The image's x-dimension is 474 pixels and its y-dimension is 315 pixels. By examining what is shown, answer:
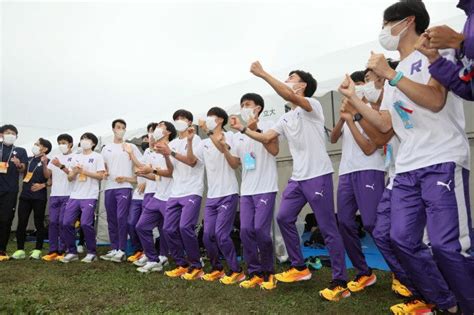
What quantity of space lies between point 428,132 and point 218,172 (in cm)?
283

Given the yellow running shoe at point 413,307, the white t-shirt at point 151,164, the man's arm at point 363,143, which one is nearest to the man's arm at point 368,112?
the man's arm at point 363,143

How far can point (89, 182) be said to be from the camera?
6.40 m

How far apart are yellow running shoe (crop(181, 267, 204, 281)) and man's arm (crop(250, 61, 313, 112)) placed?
7.87 ft

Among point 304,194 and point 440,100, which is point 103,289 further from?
point 440,100

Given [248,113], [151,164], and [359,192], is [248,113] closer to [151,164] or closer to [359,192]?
[359,192]

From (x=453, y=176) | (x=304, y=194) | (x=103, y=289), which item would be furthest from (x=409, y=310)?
(x=103, y=289)

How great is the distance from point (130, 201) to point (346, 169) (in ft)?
12.8

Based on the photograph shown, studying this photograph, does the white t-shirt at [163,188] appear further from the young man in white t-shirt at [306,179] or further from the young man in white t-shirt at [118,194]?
the young man in white t-shirt at [306,179]

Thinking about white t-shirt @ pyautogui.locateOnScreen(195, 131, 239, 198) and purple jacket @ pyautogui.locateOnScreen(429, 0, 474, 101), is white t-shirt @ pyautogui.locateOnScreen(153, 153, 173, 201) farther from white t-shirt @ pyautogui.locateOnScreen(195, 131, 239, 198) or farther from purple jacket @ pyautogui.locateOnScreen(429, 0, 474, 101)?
purple jacket @ pyautogui.locateOnScreen(429, 0, 474, 101)

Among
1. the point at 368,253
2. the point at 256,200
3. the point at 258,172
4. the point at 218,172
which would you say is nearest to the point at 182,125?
the point at 218,172

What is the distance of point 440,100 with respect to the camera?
211cm

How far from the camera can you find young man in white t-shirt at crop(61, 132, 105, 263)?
6.20m


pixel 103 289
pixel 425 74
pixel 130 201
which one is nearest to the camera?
pixel 425 74

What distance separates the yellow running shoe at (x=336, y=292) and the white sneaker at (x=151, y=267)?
2604 mm
